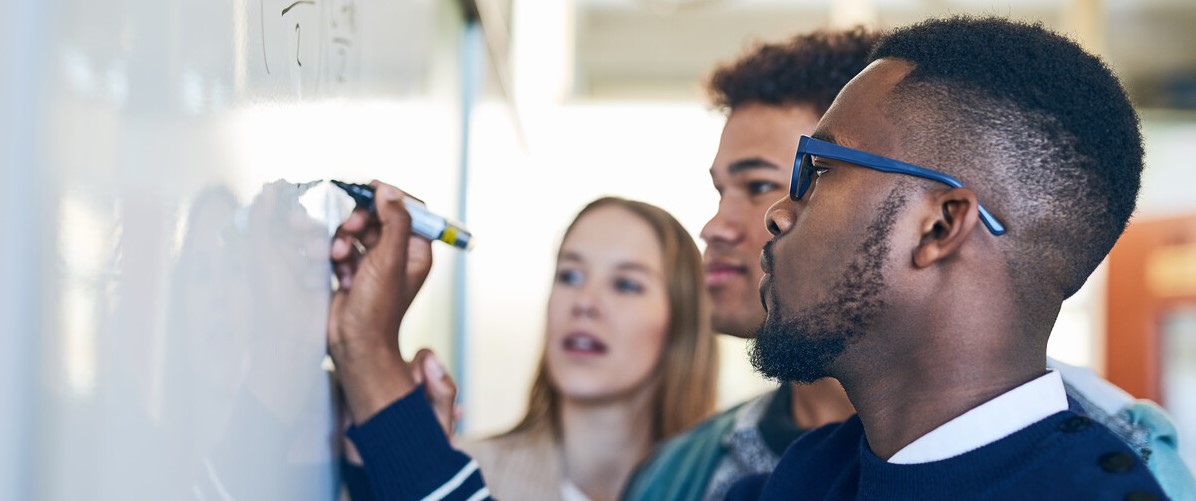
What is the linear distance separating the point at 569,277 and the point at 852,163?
1326mm

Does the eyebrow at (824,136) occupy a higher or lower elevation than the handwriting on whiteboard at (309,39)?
lower

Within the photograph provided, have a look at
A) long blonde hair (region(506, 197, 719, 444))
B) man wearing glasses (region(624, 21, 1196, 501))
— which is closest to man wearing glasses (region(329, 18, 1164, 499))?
man wearing glasses (region(624, 21, 1196, 501))

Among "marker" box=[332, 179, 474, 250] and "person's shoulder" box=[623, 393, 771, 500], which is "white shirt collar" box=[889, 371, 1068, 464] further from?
"person's shoulder" box=[623, 393, 771, 500]

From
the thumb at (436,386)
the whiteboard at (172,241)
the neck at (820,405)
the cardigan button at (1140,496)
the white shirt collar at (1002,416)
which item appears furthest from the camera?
the neck at (820,405)

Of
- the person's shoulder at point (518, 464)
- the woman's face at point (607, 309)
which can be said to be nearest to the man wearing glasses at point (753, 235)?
the person's shoulder at point (518, 464)

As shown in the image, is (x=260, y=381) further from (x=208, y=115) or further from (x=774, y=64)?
(x=774, y=64)

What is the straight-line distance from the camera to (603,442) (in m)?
2.09

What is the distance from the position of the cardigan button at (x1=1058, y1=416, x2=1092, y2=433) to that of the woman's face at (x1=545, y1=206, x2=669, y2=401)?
4.34ft

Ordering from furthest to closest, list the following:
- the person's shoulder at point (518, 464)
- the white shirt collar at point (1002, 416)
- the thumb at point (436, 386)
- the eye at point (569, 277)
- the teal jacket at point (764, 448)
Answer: the eye at point (569, 277)
the person's shoulder at point (518, 464)
the thumb at point (436, 386)
the teal jacket at point (764, 448)
the white shirt collar at point (1002, 416)

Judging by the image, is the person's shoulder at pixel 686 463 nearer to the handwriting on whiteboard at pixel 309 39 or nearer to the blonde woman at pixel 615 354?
the blonde woman at pixel 615 354

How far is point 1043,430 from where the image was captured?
0.81 m

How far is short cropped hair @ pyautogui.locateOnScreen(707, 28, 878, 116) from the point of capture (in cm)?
163

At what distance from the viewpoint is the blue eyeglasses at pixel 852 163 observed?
83 centimetres

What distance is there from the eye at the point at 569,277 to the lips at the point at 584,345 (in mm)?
110
